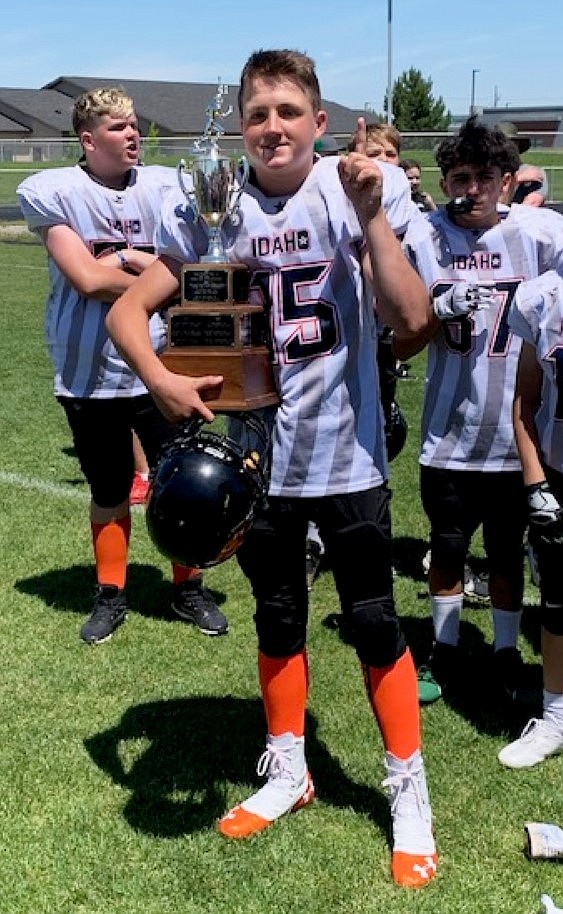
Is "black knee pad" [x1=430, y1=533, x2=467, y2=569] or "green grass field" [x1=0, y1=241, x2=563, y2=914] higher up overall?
"black knee pad" [x1=430, y1=533, x2=467, y2=569]

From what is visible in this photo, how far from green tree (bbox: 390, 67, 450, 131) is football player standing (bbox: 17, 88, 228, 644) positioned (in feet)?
209

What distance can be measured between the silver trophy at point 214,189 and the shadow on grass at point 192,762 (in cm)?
157

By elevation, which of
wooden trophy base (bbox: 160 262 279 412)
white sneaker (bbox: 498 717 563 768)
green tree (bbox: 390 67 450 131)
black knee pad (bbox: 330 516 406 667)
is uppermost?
green tree (bbox: 390 67 450 131)

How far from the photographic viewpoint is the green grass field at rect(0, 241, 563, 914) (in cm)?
274

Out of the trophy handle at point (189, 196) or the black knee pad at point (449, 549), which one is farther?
the black knee pad at point (449, 549)

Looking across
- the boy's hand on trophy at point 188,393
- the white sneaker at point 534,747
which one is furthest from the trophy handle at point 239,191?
the white sneaker at point 534,747

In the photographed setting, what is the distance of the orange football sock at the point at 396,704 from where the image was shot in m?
2.83

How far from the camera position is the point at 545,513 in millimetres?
3057

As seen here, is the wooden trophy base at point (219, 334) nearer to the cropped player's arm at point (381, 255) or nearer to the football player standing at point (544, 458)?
the cropped player's arm at point (381, 255)

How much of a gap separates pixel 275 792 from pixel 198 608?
1.51 metres

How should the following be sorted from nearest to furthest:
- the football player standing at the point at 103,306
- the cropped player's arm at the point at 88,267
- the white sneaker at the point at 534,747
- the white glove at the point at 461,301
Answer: the white glove at the point at 461,301 → the white sneaker at the point at 534,747 → the cropped player's arm at the point at 88,267 → the football player standing at the point at 103,306

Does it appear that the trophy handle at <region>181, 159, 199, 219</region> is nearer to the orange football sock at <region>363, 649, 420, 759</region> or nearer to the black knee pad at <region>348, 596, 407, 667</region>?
the black knee pad at <region>348, 596, 407, 667</region>

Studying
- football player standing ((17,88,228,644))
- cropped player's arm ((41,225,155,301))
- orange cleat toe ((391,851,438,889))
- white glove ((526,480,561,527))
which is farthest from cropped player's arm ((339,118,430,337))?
football player standing ((17,88,228,644))

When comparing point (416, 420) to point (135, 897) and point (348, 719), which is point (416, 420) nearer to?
point (348, 719)
